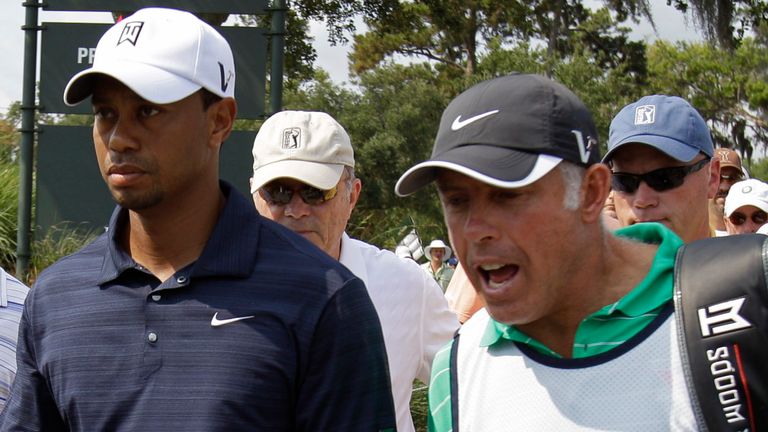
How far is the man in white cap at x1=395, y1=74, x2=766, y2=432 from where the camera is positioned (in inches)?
93.0

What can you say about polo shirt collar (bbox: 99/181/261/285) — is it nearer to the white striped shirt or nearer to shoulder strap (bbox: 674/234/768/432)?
the white striped shirt

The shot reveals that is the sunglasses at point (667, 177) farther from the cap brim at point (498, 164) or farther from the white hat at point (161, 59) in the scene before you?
the white hat at point (161, 59)

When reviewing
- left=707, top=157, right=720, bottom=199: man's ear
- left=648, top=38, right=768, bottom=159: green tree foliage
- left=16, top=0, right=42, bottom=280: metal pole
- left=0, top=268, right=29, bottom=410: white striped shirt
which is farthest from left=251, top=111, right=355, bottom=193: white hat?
left=648, top=38, right=768, bottom=159: green tree foliage

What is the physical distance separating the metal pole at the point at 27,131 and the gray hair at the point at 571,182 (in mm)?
6537

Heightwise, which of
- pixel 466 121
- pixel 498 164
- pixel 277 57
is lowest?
pixel 498 164

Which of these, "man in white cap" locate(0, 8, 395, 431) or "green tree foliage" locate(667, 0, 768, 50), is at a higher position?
"green tree foliage" locate(667, 0, 768, 50)

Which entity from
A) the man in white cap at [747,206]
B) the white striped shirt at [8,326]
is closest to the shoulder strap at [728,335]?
the white striped shirt at [8,326]

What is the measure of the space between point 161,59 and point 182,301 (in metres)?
0.61

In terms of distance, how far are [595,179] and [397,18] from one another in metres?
17.1

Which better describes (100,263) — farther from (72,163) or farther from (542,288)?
(72,163)

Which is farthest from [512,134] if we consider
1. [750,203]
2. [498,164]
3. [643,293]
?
[750,203]

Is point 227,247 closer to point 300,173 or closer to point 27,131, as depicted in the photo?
point 300,173

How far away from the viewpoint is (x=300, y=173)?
424cm

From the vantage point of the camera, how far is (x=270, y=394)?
8.23 feet
